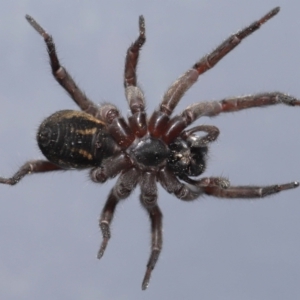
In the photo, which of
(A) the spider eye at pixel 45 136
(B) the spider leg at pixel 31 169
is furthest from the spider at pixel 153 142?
(A) the spider eye at pixel 45 136

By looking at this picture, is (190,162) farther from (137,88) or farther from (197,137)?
(137,88)

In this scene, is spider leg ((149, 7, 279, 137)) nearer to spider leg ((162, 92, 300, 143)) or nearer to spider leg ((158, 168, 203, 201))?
spider leg ((162, 92, 300, 143))

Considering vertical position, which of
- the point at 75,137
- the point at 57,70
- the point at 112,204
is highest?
the point at 57,70

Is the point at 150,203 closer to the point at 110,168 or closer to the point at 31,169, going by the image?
the point at 110,168

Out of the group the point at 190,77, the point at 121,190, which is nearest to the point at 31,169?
the point at 121,190

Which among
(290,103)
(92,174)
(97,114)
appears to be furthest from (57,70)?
(290,103)

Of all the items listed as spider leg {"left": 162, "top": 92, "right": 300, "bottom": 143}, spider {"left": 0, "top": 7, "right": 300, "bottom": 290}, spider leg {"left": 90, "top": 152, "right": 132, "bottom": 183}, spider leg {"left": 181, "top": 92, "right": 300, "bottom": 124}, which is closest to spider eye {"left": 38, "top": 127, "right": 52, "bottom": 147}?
spider {"left": 0, "top": 7, "right": 300, "bottom": 290}
